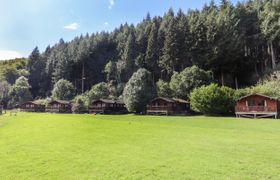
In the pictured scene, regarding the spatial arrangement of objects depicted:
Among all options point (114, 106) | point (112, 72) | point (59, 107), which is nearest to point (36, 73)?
point (59, 107)

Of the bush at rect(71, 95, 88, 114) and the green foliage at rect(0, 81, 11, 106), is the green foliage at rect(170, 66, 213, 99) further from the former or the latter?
the green foliage at rect(0, 81, 11, 106)

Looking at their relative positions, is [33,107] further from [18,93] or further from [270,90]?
[270,90]

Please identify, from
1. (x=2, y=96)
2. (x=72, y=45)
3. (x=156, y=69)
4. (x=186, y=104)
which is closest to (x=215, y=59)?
(x=186, y=104)

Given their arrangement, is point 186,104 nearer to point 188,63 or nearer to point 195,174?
point 188,63

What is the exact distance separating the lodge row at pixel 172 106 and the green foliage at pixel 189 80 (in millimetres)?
3004

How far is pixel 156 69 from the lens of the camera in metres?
73.6

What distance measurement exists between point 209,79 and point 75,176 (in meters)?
50.3

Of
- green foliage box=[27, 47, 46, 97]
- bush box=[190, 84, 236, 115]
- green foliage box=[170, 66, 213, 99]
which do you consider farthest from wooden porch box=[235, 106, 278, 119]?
green foliage box=[27, 47, 46, 97]

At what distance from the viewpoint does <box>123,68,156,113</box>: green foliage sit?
55.1 meters

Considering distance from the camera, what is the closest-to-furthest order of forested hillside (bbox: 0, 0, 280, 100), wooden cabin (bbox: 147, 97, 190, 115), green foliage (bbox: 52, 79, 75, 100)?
wooden cabin (bbox: 147, 97, 190, 115)
forested hillside (bbox: 0, 0, 280, 100)
green foliage (bbox: 52, 79, 75, 100)

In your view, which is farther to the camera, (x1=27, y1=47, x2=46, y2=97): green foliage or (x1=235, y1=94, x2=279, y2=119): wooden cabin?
(x1=27, y1=47, x2=46, y2=97): green foliage

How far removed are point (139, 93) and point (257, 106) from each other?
2482 centimetres

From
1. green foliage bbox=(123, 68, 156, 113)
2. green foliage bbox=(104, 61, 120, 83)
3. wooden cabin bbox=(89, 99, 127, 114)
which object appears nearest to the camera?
green foliage bbox=(123, 68, 156, 113)

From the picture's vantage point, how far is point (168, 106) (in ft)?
171
